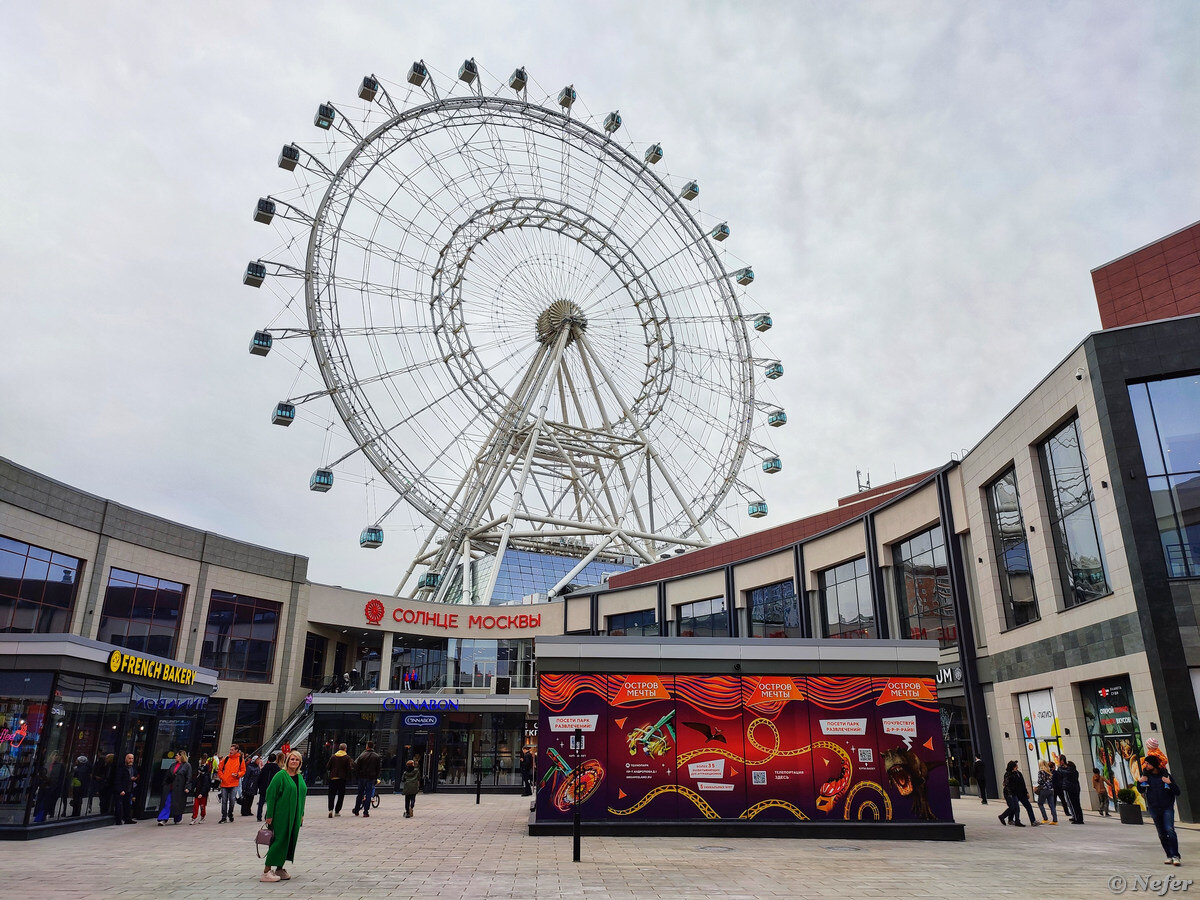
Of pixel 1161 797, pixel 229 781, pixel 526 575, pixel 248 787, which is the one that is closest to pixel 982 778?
pixel 1161 797

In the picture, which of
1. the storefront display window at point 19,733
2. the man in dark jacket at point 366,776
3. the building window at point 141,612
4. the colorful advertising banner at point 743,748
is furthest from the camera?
the building window at point 141,612

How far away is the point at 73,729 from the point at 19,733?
4.63 feet

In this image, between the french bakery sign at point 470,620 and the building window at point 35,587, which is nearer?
the building window at point 35,587

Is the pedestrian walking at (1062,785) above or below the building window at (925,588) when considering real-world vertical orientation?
below

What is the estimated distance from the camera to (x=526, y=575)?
6200cm

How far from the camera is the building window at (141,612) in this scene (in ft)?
A: 121

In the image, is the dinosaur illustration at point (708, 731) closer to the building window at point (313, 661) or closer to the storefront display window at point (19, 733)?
the storefront display window at point (19, 733)

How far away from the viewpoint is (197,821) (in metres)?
22.6

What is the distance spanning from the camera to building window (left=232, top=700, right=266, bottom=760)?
139 feet

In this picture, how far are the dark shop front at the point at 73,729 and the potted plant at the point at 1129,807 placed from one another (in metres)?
24.6

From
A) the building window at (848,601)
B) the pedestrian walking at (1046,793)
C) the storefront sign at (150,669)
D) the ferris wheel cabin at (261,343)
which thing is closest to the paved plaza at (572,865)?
the pedestrian walking at (1046,793)

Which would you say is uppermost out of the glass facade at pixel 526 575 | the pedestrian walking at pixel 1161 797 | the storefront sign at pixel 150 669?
the glass facade at pixel 526 575

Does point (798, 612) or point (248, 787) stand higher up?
point (798, 612)

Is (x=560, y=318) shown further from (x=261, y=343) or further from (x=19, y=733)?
(x=19, y=733)
